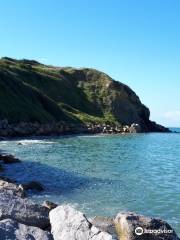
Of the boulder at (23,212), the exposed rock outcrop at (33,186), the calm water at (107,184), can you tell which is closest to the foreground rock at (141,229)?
the boulder at (23,212)

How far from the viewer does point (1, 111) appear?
98.2m

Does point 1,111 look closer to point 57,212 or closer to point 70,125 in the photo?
point 70,125

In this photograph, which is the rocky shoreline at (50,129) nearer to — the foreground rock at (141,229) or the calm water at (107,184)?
the calm water at (107,184)

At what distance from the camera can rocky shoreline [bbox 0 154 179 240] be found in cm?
1223

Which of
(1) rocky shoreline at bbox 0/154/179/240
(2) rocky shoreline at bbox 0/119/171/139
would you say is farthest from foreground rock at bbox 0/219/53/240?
(2) rocky shoreline at bbox 0/119/171/139

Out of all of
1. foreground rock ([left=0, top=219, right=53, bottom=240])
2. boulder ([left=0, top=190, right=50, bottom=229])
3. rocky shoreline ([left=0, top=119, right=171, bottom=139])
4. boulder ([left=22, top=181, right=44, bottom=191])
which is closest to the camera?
foreground rock ([left=0, top=219, right=53, bottom=240])

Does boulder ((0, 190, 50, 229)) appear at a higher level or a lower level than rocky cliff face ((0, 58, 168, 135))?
lower

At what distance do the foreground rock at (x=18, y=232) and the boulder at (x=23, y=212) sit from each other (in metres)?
1.15

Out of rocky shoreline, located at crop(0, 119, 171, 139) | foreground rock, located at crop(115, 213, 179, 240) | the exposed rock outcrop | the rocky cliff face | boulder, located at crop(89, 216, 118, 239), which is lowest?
the exposed rock outcrop

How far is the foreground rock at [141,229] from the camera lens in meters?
13.7

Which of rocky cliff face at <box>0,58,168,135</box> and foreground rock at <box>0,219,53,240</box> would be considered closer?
foreground rock at <box>0,219,53,240</box>

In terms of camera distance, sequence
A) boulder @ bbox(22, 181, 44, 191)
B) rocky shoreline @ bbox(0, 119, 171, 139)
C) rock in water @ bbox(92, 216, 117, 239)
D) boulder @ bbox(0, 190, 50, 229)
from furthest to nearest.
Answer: rocky shoreline @ bbox(0, 119, 171, 139) < boulder @ bbox(22, 181, 44, 191) < rock in water @ bbox(92, 216, 117, 239) < boulder @ bbox(0, 190, 50, 229)

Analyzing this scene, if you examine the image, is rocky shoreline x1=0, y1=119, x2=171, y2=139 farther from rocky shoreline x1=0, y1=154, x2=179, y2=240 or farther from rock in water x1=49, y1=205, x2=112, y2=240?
rock in water x1=49, y1=205, x2=112, y2=240

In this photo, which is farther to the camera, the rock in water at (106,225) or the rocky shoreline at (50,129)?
the rocky shoreline at (50,129)
